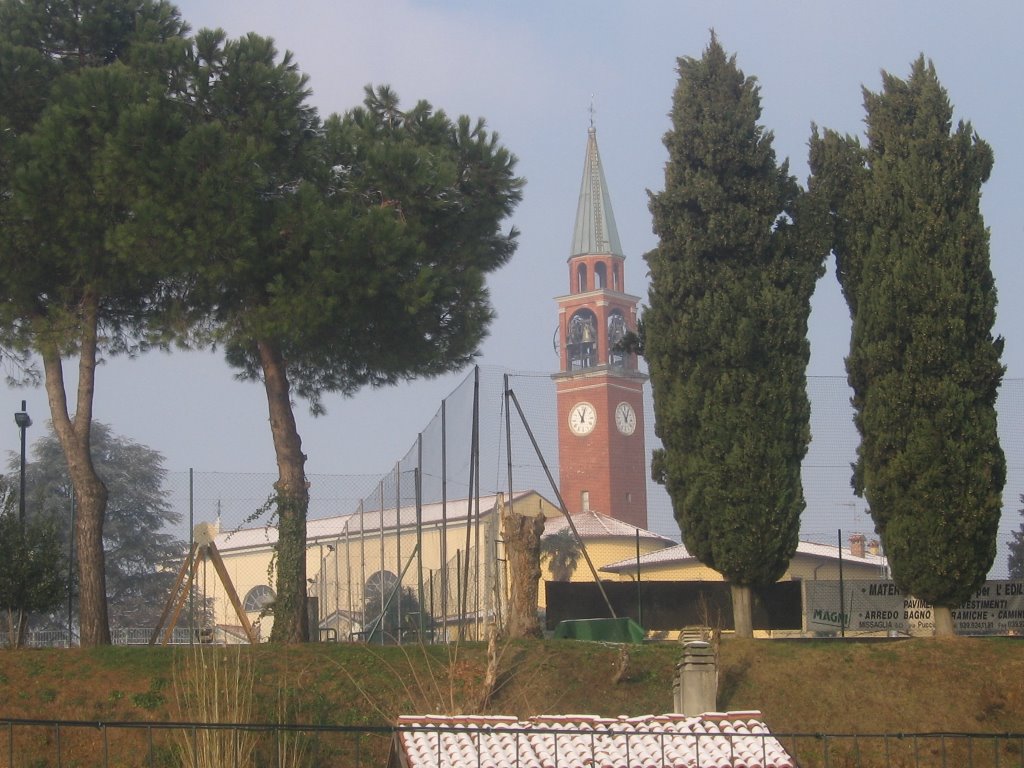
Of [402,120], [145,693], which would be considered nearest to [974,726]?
[145,693]

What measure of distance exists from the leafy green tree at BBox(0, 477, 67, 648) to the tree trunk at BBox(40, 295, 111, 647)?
1.00ft

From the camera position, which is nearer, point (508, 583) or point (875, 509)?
point (875, 509)

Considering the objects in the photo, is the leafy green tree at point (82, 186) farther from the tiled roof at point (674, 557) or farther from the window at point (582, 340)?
the window at point (582, 340)

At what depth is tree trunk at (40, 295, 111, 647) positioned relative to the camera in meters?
15.9

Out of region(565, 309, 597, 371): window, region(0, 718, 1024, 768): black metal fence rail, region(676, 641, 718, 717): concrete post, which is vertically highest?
region(565, 309, 597, 371): window

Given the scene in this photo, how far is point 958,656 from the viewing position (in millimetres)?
14719

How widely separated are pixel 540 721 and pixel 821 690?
5270 mm

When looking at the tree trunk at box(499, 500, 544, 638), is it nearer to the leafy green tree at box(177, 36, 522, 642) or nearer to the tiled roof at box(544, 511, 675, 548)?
the leafy green tree at box(177, 36, 522, 642)

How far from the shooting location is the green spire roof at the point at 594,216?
88.6 m

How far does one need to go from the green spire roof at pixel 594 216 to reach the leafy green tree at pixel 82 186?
7206 cm

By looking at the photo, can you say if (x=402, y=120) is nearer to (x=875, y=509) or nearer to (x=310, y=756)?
(x=875, y=509)

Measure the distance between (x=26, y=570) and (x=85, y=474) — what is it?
4.26 ft

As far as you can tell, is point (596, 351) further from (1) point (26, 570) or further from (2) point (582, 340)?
(1) point (26, 570)

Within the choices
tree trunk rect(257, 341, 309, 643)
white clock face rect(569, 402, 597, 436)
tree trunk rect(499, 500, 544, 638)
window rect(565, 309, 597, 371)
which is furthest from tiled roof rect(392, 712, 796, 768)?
window rect(565, 309, 597, 371)
